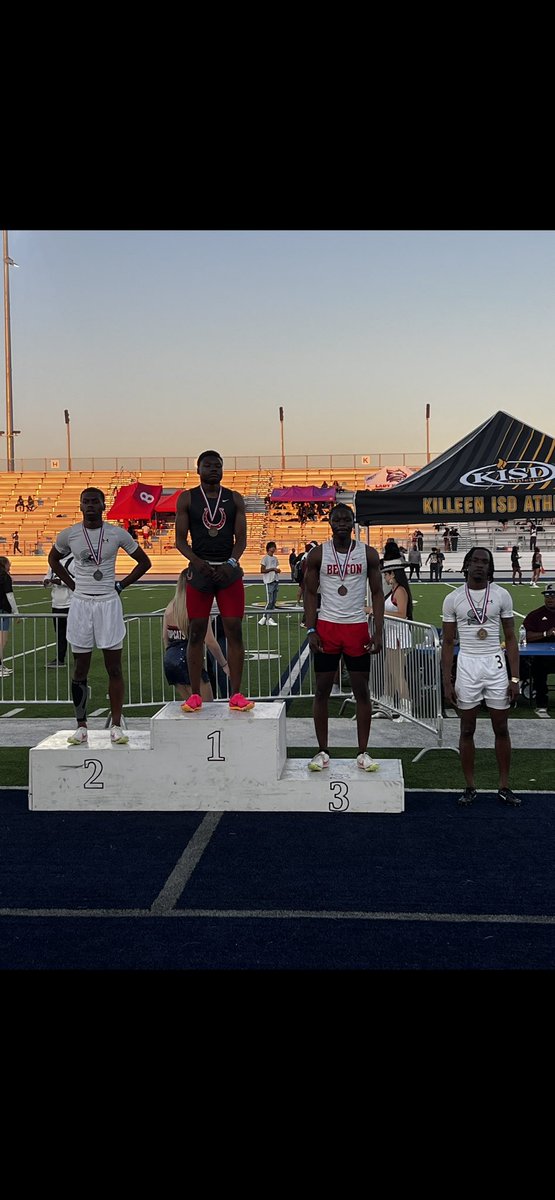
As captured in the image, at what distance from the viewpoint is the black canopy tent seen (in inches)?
469

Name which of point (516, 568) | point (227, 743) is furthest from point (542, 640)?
point (516, 568)

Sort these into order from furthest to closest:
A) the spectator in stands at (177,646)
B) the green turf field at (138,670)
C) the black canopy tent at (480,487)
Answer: the black canopy tent at (480,487) → the green turf field at (138,670) → the spectator in stands at (177,646)

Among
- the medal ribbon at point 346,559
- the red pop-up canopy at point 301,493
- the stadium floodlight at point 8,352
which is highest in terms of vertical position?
the stadium floodlight at point 8,352

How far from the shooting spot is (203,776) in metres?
6.93

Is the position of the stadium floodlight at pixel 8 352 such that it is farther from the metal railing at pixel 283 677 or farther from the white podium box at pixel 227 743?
the white podium box at pixel 227 743

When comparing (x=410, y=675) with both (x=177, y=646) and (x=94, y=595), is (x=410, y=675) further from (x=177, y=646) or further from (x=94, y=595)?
(x=94, y=595)

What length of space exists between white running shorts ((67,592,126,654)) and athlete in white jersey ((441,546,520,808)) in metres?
2.53

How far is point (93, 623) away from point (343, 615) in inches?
75.7

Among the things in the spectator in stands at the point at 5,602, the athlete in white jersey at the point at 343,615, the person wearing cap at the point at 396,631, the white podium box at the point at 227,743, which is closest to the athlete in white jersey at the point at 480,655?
the athlete in white jersey at the point at 343,615

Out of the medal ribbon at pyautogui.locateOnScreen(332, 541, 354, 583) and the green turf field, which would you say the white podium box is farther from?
the green turf field

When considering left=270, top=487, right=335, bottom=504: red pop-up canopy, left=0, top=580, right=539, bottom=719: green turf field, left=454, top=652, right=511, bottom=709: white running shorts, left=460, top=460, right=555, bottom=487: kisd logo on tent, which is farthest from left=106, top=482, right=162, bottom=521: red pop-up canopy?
left=454, top=652, right=511, bottom=709: white running shorts

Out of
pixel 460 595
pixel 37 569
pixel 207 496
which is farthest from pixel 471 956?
pixel 37 569

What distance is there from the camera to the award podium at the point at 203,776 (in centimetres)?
686

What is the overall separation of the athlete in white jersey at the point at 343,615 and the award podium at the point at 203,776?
21 centimetres
